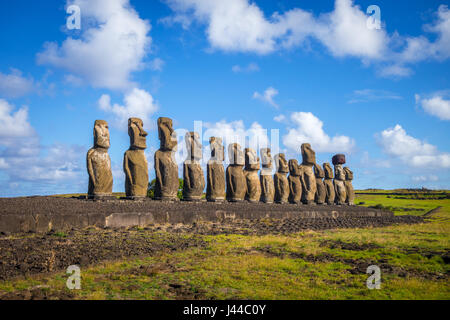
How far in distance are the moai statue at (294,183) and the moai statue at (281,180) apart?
0.72m

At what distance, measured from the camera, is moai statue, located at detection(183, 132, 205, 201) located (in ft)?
63.9

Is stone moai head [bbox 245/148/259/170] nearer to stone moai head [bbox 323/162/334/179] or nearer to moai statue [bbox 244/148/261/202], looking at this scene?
moai statue [bbox 244/148/261/202]

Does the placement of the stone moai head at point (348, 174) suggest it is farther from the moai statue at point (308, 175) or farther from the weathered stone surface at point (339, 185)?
the moai statue at point (308, 175)

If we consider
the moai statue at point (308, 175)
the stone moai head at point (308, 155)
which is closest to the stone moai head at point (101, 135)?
the moai statue at point (308, 175)

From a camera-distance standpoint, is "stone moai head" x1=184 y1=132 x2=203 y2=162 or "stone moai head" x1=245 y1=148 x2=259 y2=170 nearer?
"stone moai head" x1=184 y1=132 x2=203 y2=162

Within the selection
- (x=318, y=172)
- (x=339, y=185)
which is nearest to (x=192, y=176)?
(x=318, y=172)

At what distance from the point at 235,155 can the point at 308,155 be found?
9267mm

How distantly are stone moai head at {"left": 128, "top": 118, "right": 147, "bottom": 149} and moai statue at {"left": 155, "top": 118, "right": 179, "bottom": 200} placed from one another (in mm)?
1177

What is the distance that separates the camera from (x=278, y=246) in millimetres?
9773

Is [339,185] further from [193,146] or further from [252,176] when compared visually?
[193,146]

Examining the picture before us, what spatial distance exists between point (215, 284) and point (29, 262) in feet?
11.1

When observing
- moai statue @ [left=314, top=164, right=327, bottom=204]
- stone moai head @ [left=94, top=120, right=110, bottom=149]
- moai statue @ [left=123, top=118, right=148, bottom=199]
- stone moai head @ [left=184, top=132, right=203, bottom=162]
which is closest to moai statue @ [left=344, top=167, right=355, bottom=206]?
moai statue @ [left=314, top=164, right=327, bottom=204]

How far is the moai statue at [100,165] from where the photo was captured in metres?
15.5
